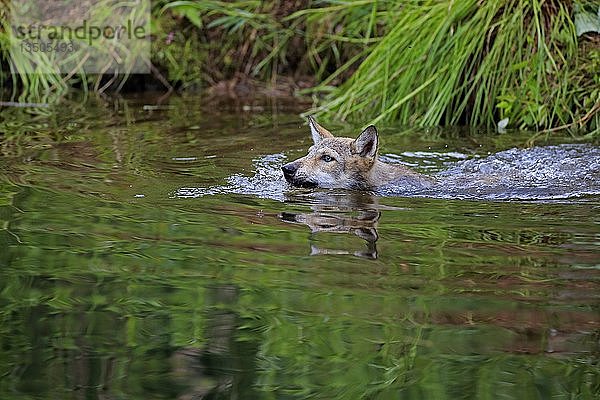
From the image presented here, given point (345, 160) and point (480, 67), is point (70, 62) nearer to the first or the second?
point (480, 67)

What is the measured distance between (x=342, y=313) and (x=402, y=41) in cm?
532

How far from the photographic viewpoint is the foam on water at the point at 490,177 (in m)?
5.93

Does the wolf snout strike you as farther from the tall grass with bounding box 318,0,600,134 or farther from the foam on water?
the tall grass with bounding box 318,0,600,134

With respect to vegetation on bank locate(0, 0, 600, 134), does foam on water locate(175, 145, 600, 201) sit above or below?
below

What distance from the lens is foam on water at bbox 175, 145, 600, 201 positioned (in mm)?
5927

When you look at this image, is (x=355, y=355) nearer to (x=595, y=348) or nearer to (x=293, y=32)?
(x=595, y=348)

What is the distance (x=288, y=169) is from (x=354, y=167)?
606 mm

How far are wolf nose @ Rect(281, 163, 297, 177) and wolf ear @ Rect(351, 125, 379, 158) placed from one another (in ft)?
1.87

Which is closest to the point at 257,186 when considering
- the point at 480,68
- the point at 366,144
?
the point at 366,144

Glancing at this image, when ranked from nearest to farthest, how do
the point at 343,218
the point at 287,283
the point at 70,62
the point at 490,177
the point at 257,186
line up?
the point at 287,283 → the point at 343,218 → the point at 257,186 → the point at 490,177 → the point at 70,62

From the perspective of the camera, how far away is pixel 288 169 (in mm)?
6145

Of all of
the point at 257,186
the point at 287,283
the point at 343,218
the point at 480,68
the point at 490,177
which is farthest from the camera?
the point at 480,68

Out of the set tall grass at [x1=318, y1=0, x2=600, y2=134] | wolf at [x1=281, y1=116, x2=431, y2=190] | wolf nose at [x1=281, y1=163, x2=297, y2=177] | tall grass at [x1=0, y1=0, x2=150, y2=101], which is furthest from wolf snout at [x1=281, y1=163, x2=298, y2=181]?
tall grass at [x1=0, y1=0, x2=150, y2=101]

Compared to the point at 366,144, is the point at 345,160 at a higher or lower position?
lower
